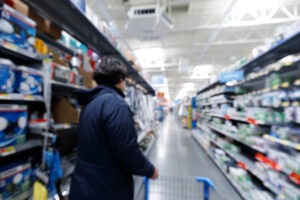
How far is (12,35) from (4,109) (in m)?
0.46

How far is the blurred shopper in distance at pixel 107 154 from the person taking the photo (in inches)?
35.0

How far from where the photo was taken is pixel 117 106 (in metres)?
0.92

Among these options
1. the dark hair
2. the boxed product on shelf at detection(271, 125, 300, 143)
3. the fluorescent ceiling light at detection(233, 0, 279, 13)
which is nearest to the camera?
the dark hair

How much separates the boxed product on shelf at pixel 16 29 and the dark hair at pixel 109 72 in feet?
1.59

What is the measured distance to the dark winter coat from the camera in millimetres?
888

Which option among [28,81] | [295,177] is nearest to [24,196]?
[28,81]

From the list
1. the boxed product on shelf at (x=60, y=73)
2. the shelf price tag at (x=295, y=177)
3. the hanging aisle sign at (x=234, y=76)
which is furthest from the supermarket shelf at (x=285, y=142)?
the boxed product on shelf at (x=60, y=73)

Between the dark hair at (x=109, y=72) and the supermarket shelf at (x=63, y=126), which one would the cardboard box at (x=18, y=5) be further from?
the supermarket shelf at (x=63, y=126)

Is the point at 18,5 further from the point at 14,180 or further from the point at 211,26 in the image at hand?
the point at 211,26

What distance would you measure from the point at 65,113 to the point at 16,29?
0.71 m

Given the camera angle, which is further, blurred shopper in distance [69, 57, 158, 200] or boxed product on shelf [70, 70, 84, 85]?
boxed product on shelf [70, 70, 84, 85]

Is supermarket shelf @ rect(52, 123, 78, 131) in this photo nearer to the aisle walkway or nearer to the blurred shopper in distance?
the blurred shopper in distance

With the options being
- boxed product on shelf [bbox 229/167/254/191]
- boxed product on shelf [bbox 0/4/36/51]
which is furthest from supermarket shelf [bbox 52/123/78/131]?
boxed product on shelf [bbox 229/167/254/191]

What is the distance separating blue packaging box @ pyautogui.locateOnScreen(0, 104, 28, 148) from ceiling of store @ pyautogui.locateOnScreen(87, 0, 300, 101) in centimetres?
300
